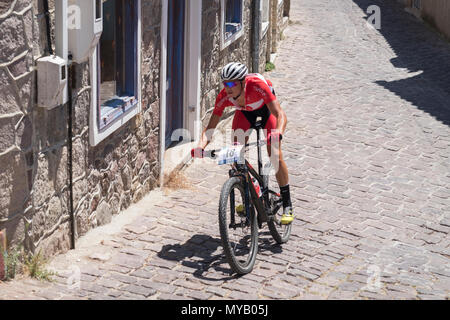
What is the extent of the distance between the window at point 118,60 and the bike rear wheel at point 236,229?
1.51m

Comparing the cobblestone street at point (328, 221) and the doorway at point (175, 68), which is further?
the doorway at point (175, 68)

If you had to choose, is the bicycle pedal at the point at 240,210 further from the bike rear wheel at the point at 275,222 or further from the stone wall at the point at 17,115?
the stone wall at the point at 17,115

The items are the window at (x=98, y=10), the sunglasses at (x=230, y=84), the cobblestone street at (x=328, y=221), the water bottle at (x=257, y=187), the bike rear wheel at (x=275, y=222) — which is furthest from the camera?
the bike rear wheel at (x=275, y=222)

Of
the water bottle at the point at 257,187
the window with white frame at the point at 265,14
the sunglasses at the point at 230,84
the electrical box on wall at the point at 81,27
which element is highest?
the electrical box on wall at the point at 81,27

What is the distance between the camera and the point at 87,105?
22.2ft

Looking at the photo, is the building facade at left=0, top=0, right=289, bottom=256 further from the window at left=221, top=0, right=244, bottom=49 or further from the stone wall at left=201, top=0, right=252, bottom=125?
the window at left=221, top=0, right=244, bottom=49

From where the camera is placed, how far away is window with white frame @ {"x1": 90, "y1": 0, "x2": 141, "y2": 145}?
7.37 meters

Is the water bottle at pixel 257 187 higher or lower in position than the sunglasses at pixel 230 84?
lower

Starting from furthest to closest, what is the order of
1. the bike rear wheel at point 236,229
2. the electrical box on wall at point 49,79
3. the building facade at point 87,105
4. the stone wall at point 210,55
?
1. the stone wall at point 210,55
2. the bike rear wheel at point 236,229
3. the electrical box on wall at point 49,79
4. the building facade at point 87,105

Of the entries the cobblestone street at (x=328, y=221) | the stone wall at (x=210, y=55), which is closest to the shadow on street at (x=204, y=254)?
the cobblestone street at (x=328, y=221)

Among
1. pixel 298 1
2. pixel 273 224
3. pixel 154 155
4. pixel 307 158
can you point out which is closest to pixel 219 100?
pixel 273 224

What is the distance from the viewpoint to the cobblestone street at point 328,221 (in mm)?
6238

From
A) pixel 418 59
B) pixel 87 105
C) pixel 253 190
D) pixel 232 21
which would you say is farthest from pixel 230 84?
pixel 418 59

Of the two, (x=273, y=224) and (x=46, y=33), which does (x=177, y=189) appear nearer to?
(x=273, y=224)
